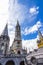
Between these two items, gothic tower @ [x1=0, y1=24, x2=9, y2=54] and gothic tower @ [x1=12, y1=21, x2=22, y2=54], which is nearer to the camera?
gothic tower @ [x1=12, y1=21, x2=22, y2=54]

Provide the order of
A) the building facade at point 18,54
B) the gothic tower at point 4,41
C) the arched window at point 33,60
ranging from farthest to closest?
the gothic tower at point 4,41 → the building facade at point 18,54 → the arched window at point 33,60

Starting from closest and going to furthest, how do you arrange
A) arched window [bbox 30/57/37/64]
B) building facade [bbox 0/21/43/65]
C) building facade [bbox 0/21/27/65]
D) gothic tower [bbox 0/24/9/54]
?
arched window [bbox 30/57/37/64] < building facade [bbox 0/21/43/65] < building facade [bbox 0/21/27/65] < gothic tower [bbox 0/24/9/54]

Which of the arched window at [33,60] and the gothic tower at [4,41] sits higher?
the gothic tower at [4,41]

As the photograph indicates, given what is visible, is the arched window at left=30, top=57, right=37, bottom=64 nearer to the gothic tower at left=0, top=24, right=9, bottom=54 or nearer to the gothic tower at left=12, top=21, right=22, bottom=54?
the gothic tower at left=12, top=21, right=22, bottom=54

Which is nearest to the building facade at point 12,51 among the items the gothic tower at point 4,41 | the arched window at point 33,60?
the gothic tower at point 4,41

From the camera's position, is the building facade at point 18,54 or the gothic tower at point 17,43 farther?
the gothic tower at point 17,43

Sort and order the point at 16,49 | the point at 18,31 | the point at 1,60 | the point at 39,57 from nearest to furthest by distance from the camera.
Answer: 1. the point at 39,57
2. the point at 1,60
3. the point at 16,49
4. the point at 18,31

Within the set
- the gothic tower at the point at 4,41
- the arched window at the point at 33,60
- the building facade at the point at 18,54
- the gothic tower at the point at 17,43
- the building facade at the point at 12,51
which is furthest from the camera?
the gothic tower at the point at 4,41

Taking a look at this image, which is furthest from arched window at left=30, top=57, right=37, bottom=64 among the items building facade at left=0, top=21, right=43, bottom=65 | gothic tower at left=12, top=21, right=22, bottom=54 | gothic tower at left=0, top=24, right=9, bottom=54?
gothic tower at left=0, top=24, right=9, bottom=54

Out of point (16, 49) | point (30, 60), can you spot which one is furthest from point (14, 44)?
point (30, 60)

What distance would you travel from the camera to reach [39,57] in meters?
31.6

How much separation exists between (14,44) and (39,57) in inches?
978

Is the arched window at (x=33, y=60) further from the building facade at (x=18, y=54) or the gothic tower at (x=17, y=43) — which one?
the gothic tower at (x=17, y=43)

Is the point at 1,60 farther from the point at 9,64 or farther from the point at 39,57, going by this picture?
the point at 39,57
